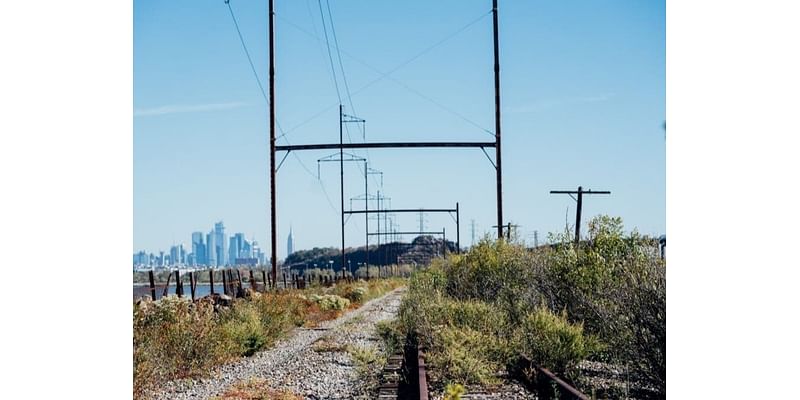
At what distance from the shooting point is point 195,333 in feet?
44.1

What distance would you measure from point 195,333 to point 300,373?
190cm

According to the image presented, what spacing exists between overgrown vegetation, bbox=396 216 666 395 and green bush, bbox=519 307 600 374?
0.04 feet

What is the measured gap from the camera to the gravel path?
10.9m

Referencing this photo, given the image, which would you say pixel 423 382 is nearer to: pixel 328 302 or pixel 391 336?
pixel 391 336

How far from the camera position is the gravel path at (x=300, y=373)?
10914mm

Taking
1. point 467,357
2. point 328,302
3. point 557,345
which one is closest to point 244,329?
point 467,357

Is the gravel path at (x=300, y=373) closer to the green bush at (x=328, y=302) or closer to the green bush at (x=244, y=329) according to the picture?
the green bush at (x=244, y=329)

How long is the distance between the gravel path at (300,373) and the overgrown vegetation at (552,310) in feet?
3.68

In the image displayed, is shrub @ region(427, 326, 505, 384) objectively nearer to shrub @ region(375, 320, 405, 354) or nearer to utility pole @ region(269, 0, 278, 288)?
shrub @ region(375, 320, 405, 354)

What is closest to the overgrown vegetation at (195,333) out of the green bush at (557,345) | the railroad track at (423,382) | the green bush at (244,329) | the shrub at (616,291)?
the green bush at (244,329)
